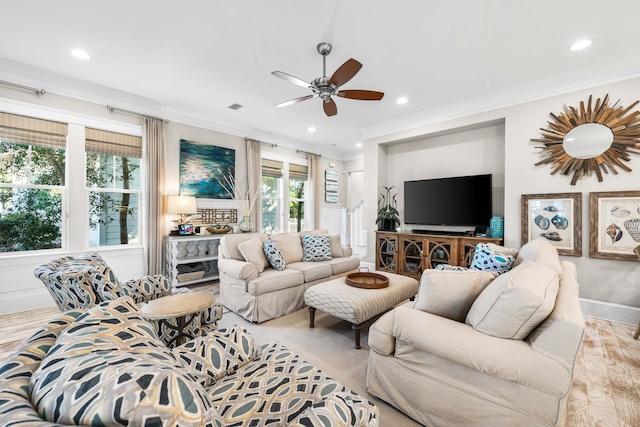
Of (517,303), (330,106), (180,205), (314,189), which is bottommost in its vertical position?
(517,303)

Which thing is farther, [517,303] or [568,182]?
[568,182]

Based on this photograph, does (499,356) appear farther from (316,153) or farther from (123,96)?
(316,153)

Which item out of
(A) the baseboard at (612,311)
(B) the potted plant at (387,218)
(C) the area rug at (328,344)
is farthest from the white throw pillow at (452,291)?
(B) the potted plant at (387,218)

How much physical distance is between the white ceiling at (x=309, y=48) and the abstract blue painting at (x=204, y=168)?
686 mm

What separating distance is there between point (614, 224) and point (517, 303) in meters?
2.95

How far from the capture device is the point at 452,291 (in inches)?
62.4

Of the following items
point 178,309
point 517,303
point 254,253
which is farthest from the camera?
point 254,253

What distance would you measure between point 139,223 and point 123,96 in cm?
176

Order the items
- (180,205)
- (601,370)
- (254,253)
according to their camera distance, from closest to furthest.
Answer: (601,370)
(254,253)
(180,205)

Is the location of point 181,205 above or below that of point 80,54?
below

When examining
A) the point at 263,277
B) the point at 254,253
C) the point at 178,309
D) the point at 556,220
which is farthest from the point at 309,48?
the point at 556,220

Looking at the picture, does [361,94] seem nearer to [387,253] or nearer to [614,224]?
[387,253]

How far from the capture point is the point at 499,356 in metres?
1.25

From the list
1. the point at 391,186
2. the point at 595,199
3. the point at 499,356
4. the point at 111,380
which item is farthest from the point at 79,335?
the point at 391,186
